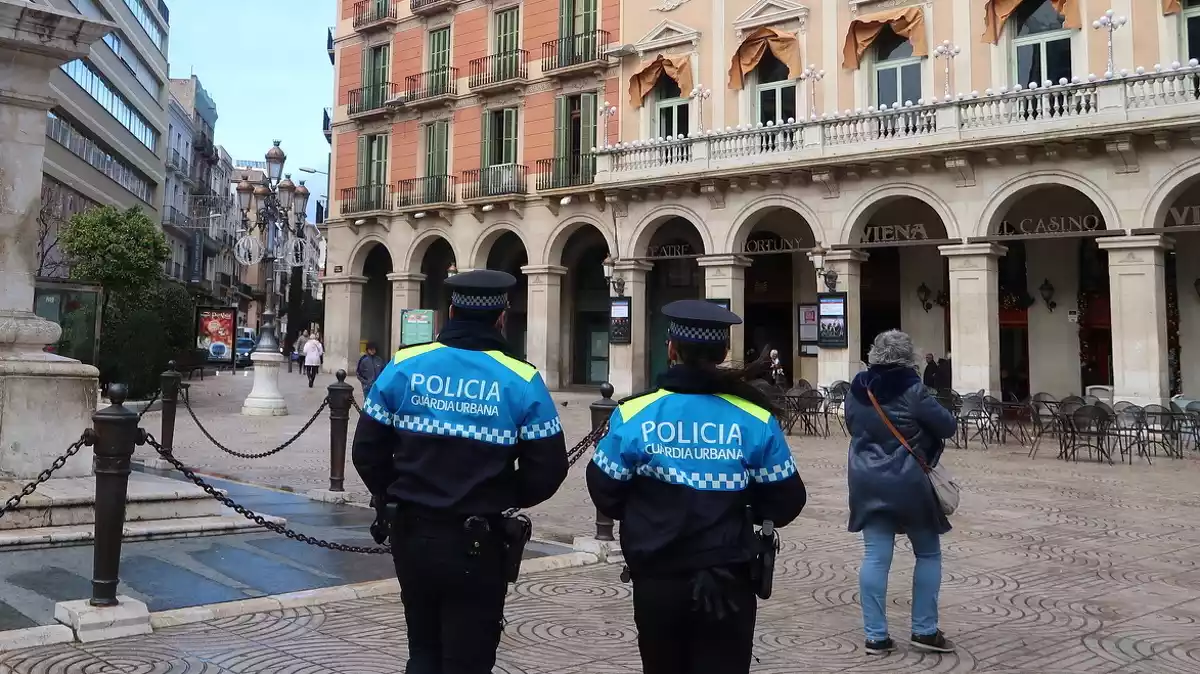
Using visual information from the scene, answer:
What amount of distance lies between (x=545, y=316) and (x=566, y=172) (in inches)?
171

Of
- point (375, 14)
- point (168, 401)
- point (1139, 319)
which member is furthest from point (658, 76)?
point (168, 401)

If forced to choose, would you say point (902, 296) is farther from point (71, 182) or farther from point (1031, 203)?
point (71, 182)

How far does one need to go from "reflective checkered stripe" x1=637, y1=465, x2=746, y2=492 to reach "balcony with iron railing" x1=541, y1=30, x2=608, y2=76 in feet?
81.2

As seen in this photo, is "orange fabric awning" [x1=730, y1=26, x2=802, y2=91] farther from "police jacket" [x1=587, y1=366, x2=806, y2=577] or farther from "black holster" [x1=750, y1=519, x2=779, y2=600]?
"black holster" [x1=750, y1=519, x2=779, y2=600]

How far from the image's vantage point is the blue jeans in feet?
16.2

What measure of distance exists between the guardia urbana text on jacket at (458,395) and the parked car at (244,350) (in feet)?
141

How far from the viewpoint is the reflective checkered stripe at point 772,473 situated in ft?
10.1

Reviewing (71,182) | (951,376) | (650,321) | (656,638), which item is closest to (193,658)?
(656,638)

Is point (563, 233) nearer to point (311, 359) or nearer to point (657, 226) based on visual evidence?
point (657, 226)

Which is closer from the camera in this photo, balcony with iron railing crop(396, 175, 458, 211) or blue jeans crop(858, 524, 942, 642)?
blue jeans crop(858, 524, 942, 642)

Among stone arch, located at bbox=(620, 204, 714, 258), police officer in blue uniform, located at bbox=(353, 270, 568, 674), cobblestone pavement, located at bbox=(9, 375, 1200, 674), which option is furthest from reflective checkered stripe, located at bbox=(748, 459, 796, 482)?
stone arch, located at bbox=(620, 204, 714, 258)

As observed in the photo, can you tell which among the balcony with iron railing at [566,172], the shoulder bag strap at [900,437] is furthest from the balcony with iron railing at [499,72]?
the shoulder bag strap at [900,437]

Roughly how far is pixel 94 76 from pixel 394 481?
44341 mm

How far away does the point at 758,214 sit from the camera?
23.0 metres
